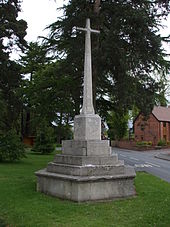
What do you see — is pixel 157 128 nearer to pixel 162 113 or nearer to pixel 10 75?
pixel 162 113

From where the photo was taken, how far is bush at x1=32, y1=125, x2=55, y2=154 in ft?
96.4

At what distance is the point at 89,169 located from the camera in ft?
25.4

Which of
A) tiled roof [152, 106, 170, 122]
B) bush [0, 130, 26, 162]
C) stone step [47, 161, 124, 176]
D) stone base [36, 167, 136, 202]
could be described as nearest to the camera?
stone base [36, 167, 136, 202]

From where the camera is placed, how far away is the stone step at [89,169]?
7688mm

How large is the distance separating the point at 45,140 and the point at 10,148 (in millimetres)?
11084

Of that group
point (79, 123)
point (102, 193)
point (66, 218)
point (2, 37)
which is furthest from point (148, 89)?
point (2, 37)

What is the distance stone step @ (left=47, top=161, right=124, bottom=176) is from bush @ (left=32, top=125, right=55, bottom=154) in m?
21.0

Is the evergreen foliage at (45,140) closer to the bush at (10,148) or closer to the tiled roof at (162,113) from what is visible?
the bush at (10,148)

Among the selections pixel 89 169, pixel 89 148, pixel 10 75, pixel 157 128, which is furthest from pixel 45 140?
pixel 157 128

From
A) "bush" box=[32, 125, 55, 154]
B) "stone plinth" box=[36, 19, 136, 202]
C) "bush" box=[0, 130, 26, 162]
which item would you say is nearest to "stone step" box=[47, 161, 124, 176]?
"stone plinth" box=[36, 19, 136, 202]

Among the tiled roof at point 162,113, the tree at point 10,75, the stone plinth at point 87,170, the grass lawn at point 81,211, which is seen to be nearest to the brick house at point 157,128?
the tiled roof at point 162,113

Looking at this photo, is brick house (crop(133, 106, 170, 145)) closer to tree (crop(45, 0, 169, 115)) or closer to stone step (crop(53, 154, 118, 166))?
tree (crop(45, 0, 169, 115))

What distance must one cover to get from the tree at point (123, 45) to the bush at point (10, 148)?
6128 millimetres

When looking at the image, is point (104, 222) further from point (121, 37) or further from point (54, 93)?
point (54, 93)
